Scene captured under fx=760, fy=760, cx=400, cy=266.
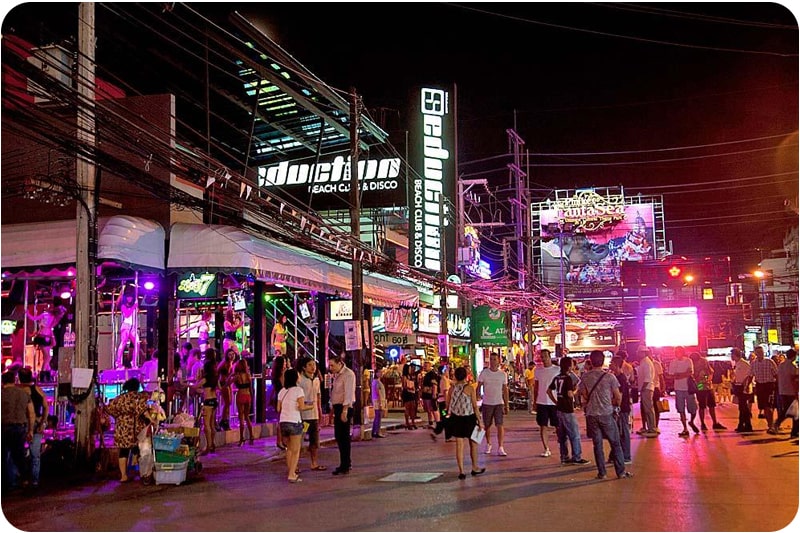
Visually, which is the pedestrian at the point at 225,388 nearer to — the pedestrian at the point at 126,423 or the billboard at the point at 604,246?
the pedestrian at the point at 126,423

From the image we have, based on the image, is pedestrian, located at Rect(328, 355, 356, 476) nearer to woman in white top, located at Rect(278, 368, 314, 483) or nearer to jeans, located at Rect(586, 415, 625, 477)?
woman in white top, located at Rect(278, 368, 314, 483)

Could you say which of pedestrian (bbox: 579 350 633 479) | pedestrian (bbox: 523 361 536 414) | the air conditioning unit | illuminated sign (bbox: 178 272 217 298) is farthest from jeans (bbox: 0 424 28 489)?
pedestrian (bbox: 523 361 536 414)

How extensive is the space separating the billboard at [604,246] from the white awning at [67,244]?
185 ft

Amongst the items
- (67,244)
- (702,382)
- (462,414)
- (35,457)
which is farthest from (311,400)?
(702,382)

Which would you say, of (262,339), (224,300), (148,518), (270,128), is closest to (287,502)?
(148,518)

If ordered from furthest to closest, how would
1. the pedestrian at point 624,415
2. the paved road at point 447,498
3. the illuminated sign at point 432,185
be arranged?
the illuminated sign at point 432,185 → the pedestrian at point 624,415 → the paved road at point 447,498

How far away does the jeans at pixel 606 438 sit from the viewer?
37.4 feet

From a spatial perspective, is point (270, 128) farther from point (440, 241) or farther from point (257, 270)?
point (257, 270)

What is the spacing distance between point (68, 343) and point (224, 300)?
15.8ft

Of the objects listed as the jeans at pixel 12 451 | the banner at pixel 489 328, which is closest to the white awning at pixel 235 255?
the jeans at pixel 12 451

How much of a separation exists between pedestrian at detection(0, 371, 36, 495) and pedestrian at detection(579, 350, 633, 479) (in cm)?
863

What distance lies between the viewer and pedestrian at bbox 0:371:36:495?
11.6 metres

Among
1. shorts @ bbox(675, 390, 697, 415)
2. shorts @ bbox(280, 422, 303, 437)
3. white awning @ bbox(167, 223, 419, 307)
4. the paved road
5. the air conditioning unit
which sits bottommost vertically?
the paved road

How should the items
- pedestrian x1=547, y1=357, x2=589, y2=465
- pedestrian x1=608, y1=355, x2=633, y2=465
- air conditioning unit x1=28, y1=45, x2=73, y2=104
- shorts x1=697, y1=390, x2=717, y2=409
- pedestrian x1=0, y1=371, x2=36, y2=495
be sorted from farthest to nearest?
shorts x1=697, y1=390, x2=717, y2=409
pedestrian x1=608, y1=355, x2=633, y2=465
pedestrian x1=547, y1=357, x2=589, y2=465
pedestrian x1=0, y1=371, x2=36, y2=495
air conditioning unit x1=28, y1=45, x2=73, y2=104
